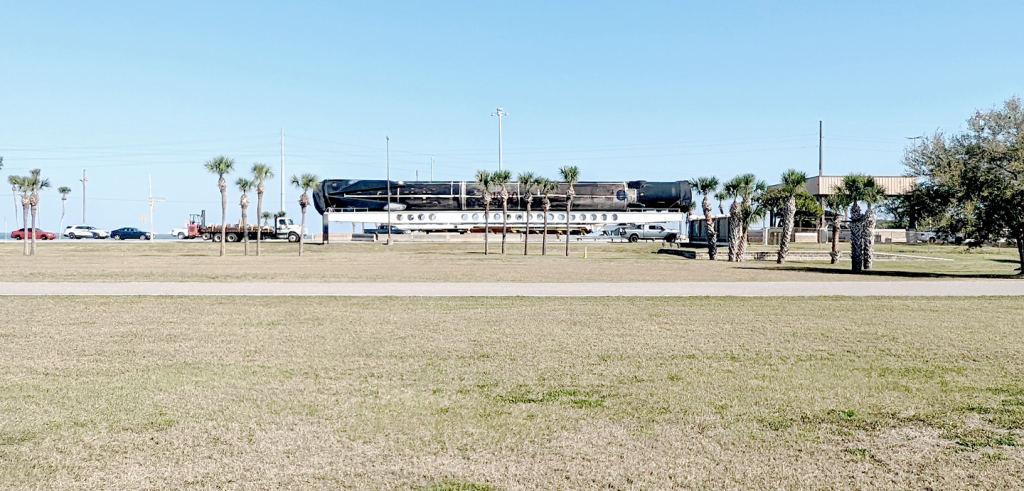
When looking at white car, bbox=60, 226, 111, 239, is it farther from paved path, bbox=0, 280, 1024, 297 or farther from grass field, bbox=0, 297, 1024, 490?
grass field, bbox=0, 297, 1024, 490

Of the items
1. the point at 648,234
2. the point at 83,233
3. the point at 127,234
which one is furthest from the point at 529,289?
the point at 83,233

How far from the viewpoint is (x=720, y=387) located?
782 centimetres

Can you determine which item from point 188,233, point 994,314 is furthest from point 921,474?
point 188,233

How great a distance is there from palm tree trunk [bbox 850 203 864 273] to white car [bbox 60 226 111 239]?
264 feet

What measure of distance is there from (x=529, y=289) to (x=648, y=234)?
51.2m

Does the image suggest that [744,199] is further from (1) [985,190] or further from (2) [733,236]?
(1) [985,190]

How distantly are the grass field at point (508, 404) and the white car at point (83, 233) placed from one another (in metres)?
82.7

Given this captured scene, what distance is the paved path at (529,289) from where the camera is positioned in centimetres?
1853

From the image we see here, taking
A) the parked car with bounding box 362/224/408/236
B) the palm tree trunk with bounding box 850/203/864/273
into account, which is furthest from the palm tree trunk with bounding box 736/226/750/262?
the parked car with bounding box 362/224/408/236

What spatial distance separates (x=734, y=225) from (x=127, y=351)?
34045 mm

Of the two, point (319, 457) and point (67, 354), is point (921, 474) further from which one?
point (67, 354)

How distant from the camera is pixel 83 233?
284ft

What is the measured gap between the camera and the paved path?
18.5 m

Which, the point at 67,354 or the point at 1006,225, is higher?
the point at 1006,225
